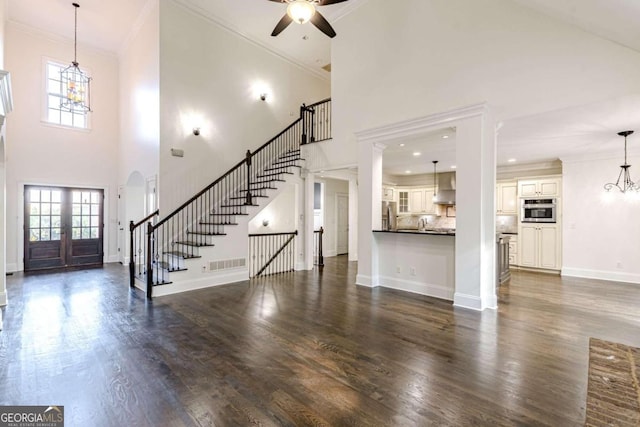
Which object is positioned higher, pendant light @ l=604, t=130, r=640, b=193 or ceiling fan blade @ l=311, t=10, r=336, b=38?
ceiling fan blade @ l=311, t=10, r=336, b=38

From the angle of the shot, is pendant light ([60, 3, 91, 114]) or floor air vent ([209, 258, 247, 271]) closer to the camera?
floor air vent ([209, 258, 247, 271])

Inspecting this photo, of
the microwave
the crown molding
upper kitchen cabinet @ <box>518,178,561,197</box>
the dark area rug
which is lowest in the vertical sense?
the dark area rug

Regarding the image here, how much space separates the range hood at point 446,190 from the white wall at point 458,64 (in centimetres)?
447

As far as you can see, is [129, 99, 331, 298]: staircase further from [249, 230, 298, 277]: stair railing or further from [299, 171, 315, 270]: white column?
[249, 230, 298, 277]: stair railing

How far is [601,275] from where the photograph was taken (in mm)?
6363

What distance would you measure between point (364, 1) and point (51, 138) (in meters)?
7.92

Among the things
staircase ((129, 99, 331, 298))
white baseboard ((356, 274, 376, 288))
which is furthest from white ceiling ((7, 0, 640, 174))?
white baseboard ((356, 274, 376, 288))

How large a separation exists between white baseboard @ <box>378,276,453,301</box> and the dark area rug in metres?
1.82

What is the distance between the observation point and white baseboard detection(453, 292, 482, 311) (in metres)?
4.25

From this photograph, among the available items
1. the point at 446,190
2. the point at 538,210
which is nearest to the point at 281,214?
the point at 446,190

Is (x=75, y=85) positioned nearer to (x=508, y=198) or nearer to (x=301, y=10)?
(x=301, y=10)

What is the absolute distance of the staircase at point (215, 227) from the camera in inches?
209

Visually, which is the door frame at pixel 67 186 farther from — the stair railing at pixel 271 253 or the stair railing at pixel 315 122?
the stair railing at pixel 315 122

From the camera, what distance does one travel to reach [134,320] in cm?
380
